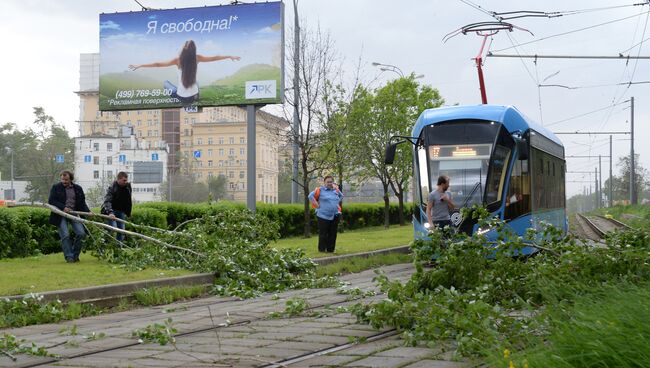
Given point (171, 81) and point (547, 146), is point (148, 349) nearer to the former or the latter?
point (547, 146)

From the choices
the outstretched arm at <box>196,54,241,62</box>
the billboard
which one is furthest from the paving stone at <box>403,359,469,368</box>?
the outstretched arm at <box>196,54,241,62</box>

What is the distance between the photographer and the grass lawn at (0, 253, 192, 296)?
36.3 feet

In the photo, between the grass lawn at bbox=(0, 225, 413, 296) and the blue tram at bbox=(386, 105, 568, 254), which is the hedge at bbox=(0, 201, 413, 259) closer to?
the grass lawn at bbox=(0, 225, 413, 296)

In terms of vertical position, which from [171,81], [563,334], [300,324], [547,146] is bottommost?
[300,324]

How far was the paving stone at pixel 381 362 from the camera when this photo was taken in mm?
6285

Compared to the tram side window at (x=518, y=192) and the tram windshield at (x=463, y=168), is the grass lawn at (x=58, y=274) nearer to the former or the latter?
the tram windshield at (x=463, y=168)

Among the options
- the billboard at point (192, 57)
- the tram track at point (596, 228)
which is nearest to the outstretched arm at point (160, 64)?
the billboard at point (192, 57)

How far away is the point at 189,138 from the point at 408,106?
7732 cm

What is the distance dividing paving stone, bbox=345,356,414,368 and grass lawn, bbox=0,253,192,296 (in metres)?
5.40

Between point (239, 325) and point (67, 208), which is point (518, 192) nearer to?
point (67, 208)

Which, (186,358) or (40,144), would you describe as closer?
(186,358)

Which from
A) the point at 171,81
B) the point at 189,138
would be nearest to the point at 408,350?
the point at 171,81

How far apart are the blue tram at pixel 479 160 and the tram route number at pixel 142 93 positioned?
14.6 metres

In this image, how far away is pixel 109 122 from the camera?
10500 centimetres
